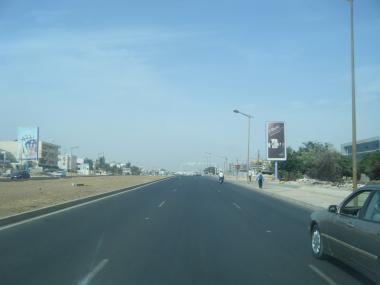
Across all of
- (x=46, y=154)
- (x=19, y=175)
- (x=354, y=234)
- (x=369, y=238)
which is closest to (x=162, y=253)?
(x=354, y=234)

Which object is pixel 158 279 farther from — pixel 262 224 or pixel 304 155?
pixel 304 155

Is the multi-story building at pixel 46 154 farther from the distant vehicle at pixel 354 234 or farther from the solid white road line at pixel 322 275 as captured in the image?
the solid white road line at pixel 322 275

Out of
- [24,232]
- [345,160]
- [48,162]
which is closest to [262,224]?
[24,232]

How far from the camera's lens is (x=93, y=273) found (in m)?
9.05

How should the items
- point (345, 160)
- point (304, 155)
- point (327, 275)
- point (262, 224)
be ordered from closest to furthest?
point (327, 275) < point (262, 224) < point (345, 160) < point (304, 155)

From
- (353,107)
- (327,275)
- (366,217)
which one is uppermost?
(353,107)

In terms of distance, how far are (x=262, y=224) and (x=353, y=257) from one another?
890 centimetres

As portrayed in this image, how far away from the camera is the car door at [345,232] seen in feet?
28.2

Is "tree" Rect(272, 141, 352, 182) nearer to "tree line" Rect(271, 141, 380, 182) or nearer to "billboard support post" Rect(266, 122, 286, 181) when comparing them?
"tree line" Rect(271, 141, 380, 182)

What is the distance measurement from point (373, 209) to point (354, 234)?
0.49m

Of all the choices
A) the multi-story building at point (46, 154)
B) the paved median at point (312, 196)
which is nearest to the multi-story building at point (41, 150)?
the multi-story building at point (46, 154)

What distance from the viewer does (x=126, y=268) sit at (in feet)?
31.2

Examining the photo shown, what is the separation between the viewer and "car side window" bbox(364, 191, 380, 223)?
8188 mm

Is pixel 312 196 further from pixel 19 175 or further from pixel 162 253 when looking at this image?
Answer: pixel 19 175
